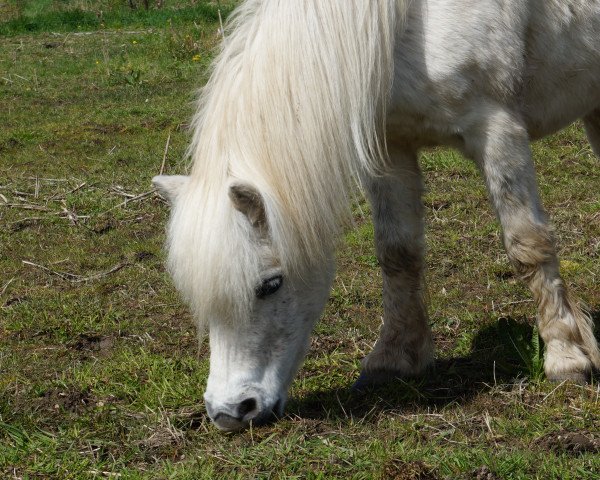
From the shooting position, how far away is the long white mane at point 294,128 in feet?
10.5

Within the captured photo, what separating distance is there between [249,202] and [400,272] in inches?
44.6

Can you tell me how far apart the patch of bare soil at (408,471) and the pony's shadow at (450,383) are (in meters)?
0.53

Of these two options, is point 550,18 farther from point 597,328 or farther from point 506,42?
point 597,328

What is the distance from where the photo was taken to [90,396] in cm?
383

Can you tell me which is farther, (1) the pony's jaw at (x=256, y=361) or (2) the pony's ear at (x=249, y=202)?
(1) the pony's jaw at (x=256, y=361)

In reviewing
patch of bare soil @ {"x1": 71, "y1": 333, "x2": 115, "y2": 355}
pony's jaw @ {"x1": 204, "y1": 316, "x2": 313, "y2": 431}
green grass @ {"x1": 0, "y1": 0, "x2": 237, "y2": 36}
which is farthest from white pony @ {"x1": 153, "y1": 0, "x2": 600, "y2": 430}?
green grass @ {"x1": 0, "y1": 0, "x2": 237, "y2": 36}

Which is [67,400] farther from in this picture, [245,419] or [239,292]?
[239,292]

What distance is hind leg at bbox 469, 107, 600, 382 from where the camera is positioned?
11.8 feet

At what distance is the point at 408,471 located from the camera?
116 inches

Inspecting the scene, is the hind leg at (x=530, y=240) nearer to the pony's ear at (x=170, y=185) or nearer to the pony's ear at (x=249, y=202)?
the pony's ear at (x=249, y=202)

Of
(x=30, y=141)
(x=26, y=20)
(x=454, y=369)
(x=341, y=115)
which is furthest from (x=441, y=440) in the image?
(x=26, y=20)

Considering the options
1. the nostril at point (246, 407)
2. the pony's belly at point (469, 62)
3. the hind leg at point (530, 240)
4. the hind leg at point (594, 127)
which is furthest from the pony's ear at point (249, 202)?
the hind leg at point (594, 127)

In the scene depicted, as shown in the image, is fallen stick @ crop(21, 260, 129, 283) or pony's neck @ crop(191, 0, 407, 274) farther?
fallen stick @ crop(21, 260, 129, 283)

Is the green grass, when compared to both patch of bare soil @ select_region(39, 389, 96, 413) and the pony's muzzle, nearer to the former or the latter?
patch of bare soil @ select_region(39, 389, 96, 413)
